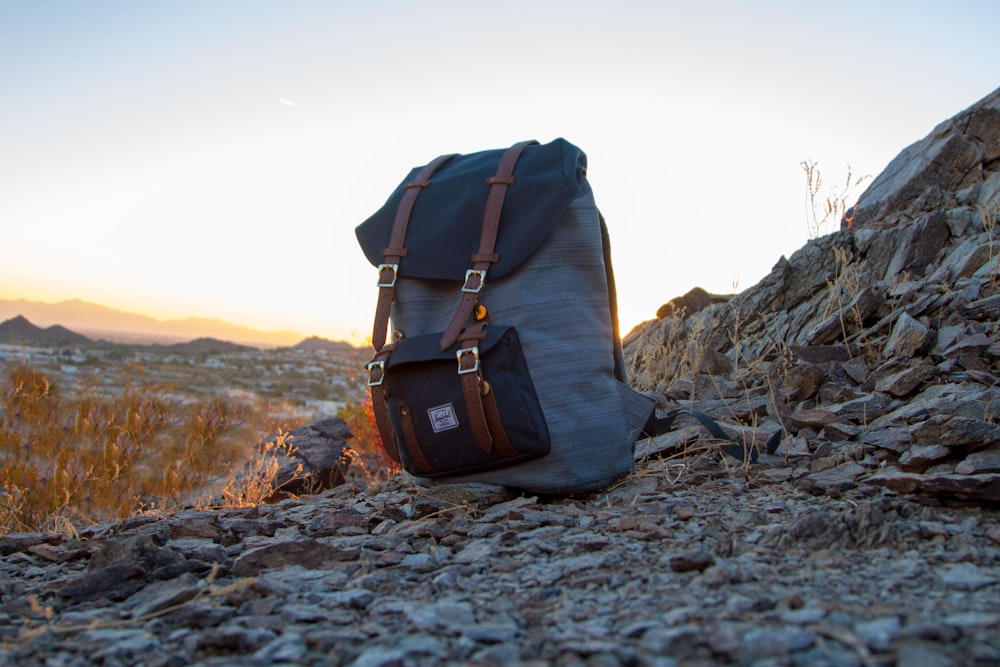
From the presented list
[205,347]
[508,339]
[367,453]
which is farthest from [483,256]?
[205,347]

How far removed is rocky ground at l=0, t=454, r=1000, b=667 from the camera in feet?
5.11

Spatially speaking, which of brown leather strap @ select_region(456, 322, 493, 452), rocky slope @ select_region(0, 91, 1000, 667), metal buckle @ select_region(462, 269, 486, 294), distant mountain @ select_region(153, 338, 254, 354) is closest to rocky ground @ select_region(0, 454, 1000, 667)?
rocky slope @ select_region(0, 91, 1000, 667)

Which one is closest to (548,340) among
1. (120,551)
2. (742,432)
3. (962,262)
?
(742,432)

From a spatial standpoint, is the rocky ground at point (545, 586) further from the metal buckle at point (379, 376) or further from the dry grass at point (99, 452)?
the dry grass at point (99, 452)

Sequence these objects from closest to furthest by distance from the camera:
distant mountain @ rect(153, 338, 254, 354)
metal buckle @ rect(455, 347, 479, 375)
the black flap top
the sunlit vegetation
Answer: metal buckle @ rect(455, 347, 479, 375) < the black flap top < the sunlit vegetation < distant mountain @ rect(153, 338, 254, 354)

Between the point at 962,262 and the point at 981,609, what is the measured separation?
371cm

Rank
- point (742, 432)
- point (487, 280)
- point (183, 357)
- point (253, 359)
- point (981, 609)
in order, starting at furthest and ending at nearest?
point (253, 359) → point (183, 357) → point (742, 432) → point (487, 280) → point (981, 609)

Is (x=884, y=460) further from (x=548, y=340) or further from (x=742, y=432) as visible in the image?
(x=548, y=340)

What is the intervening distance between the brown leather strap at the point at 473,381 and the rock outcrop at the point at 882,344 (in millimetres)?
1001

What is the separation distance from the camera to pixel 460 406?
2.83 meters

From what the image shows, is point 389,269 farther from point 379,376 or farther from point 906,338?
point 906,338

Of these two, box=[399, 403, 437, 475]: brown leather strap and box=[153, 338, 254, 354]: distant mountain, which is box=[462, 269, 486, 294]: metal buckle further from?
box=[153, 338, 254, 354]: distant mountain

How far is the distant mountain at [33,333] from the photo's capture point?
32750 millimetres

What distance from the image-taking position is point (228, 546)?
2699mm
